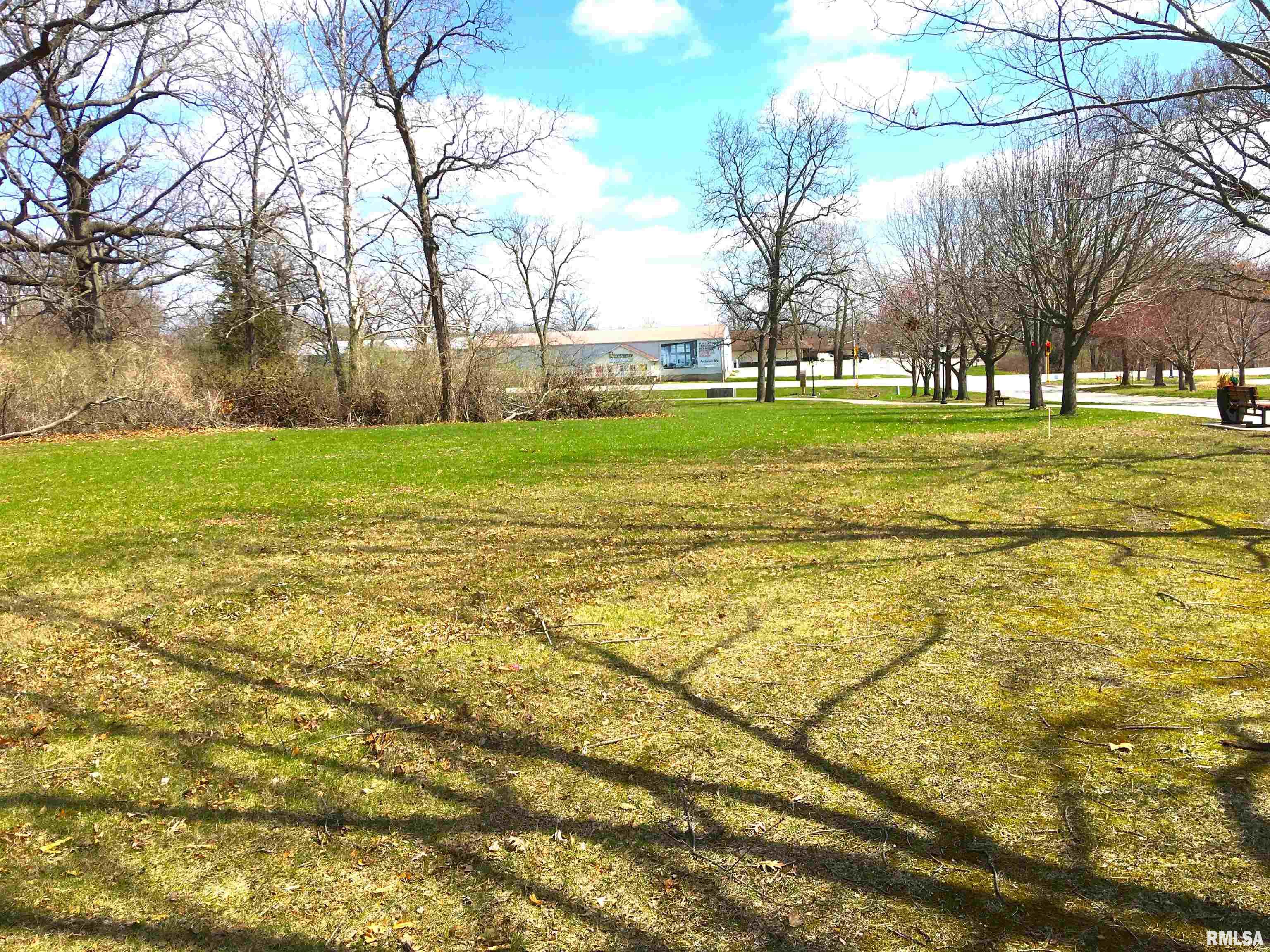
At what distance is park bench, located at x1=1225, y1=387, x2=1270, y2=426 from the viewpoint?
15984mm

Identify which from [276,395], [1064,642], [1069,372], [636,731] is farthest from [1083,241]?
[276,395]

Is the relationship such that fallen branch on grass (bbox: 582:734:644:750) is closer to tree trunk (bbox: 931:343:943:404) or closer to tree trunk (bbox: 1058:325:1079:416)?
tree trunk (bbox: 1058:325:1079:416)

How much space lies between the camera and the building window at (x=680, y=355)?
2995 inches

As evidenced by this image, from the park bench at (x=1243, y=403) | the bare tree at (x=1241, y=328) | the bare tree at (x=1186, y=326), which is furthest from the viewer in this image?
the bare tree at (x=1186, y=326)

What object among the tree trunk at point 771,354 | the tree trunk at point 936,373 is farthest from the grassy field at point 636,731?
the tree trunk at point 771,354

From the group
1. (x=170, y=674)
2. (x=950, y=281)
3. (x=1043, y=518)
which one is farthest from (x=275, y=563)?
(x=950, y=281)

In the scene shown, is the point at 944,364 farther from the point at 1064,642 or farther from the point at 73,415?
the point at 1064,642

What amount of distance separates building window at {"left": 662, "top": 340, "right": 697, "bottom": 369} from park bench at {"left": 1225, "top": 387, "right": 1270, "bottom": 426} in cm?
6064

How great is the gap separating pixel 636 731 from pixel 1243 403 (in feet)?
60.1

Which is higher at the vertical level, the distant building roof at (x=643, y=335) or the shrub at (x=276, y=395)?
the distant building roof at (x=643, y=335)

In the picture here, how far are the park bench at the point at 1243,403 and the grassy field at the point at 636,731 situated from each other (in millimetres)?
10615

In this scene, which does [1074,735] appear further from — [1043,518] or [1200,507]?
[1200,507]

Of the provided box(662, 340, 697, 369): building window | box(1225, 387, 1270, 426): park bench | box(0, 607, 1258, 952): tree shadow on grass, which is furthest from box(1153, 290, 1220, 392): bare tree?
box(662, 340, 697, 369): building window

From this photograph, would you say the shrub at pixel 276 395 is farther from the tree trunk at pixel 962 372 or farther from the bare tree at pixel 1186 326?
the bare tree at pixel 1186 326
